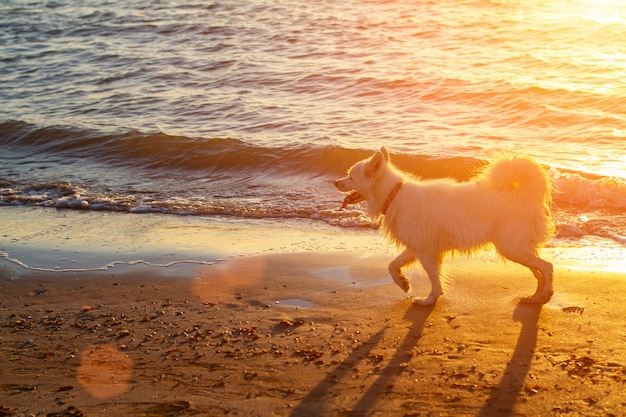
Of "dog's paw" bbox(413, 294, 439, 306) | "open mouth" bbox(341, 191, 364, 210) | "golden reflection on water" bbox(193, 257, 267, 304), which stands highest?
"open mouth" bbox(341, 191, 364, 210)

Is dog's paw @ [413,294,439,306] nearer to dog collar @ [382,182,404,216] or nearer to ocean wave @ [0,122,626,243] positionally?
dog collar @ [382,182,404,216]

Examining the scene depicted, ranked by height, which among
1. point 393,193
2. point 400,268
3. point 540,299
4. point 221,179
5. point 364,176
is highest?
point 364,176

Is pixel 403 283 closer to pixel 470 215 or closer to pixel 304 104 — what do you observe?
pixel 470 215

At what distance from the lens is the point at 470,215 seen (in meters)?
6.16

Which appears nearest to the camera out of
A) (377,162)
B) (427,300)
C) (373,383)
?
(373,383)

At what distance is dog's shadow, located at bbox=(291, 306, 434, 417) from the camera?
447 centimetres

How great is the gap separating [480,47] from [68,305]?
15.6 meters

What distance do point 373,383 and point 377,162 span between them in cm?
241

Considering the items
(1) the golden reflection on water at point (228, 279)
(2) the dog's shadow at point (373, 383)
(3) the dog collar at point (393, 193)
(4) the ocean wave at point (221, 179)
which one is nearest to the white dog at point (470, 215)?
(3) the dog collar at point (393, 193)

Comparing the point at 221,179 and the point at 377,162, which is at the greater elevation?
the point at 377,162

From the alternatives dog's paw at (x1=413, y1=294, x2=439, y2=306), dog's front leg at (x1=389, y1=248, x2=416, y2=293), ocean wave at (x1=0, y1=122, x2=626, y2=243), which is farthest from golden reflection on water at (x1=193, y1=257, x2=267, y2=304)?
ocean wave at (x1=0, y1=122, x2=626, y2=243)

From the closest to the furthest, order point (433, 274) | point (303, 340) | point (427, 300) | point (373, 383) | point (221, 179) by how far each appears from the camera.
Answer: point (373, 383) < point (303, 340) < point (427, 300) < point (433, 274) < point (221, 179)

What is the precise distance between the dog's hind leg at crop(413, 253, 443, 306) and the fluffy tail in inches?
32.2

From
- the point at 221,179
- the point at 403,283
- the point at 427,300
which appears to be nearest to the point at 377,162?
the point at 403,283
